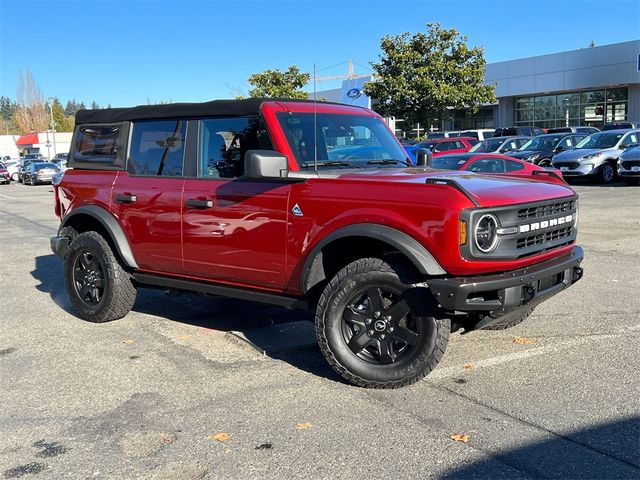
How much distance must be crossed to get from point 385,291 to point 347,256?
54 cm

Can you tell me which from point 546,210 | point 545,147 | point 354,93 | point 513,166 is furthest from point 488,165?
point 354,93

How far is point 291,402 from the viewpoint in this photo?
160 inches

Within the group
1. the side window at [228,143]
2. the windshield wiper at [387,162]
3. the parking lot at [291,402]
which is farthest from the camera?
the windshield wiper at [387,162]

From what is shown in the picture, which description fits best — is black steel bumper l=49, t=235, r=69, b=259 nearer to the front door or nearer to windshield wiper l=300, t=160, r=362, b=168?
the front door

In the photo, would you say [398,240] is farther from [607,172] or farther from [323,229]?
[607,172]

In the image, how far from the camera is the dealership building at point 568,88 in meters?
35.9

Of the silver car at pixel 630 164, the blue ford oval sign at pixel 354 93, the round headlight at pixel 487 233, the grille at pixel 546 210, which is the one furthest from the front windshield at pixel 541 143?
the round headlight at pixel 487 233

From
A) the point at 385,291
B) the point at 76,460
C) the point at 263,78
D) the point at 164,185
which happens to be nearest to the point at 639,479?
the point at 385,291

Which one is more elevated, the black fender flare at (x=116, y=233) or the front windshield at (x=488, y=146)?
the front windshield at (x=488, y=146)

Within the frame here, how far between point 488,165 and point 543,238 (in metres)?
10.4

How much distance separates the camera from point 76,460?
3373mm

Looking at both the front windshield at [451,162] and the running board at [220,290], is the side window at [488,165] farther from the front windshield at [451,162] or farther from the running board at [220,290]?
the running board at [220,290]

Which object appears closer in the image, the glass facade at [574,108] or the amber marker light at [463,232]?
the amber marker light at [463,232]

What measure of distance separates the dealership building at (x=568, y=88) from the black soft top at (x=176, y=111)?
27993mm
